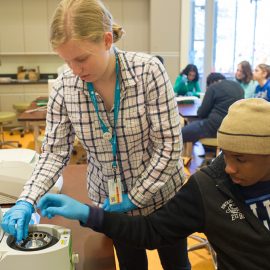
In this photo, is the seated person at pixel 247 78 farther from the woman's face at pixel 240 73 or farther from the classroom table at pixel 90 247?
the classroom table at pixel 90 247

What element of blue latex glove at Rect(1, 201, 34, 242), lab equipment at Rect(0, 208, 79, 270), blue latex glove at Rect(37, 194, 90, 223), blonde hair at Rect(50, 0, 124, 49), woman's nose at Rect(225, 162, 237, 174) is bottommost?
lab equipment at Rect(0, 208, 79, 270)

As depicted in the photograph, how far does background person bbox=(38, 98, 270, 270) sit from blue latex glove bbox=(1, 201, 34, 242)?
47 mm

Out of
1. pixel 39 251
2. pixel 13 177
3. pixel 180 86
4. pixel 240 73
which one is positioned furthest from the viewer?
pixel 180 86

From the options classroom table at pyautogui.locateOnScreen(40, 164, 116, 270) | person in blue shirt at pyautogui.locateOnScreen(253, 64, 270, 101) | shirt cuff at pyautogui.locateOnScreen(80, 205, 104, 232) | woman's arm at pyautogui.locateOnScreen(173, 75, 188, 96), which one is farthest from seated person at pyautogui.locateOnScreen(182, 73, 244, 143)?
shirt cuff at pyautogui.locateOnScreen(80, 205, 104, 232)

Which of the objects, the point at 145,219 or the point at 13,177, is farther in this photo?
the point at 13,177

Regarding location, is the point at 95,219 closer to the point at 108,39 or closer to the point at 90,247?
the point at 90,247

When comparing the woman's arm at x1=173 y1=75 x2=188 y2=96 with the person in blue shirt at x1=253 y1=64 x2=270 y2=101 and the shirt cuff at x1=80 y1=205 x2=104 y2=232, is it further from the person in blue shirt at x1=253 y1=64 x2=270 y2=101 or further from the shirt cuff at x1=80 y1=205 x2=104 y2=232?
the shirt cuff at x1=80 y1=205 x2=104 y2=232

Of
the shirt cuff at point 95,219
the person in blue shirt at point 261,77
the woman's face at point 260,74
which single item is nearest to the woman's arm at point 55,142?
the shirt cuff at point 95,219

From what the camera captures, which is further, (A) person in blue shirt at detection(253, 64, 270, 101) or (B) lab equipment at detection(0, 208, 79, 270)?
(A) person in blue shirt at detection(253, 64, 270, 101)

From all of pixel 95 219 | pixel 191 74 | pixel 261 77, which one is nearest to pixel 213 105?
pixel 261 77

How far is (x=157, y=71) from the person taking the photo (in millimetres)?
1138

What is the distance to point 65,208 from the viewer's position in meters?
0.97

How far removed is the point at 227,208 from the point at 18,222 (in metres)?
0.54

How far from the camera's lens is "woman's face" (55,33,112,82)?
3.29ft
